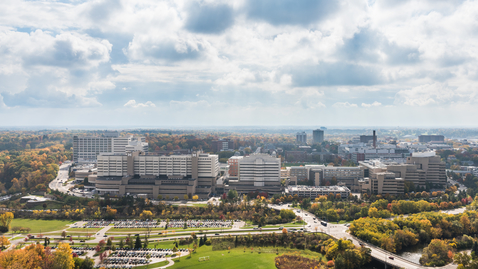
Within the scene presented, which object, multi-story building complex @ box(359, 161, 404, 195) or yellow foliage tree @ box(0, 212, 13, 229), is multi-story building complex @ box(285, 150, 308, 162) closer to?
multi-story building complex @ box(359, 161, 404, 195)

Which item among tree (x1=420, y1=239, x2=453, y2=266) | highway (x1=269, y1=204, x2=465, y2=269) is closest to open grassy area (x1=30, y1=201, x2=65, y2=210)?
highway (x1=269, y1=204, x2=465, y2=269)

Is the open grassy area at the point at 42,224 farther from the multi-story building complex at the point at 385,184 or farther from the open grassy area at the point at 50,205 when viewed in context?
the multi-story building complex at the point at 385,184

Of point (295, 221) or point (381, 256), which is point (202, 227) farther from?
point (381, 256)

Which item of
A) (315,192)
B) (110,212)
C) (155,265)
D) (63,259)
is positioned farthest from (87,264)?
(315,192)

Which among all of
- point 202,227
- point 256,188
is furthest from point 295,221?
point 256,188

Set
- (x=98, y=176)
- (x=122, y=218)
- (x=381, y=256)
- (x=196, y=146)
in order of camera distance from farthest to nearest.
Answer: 1. (x=196, y=146)
2. (x=98, y=176)
3. (x=122, y=218)
4. (x=381, y=256)

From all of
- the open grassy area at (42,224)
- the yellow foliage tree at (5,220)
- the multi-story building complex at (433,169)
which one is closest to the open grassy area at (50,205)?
the open grassy area at (42,224)

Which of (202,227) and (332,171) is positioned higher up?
(332,171)
